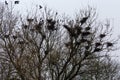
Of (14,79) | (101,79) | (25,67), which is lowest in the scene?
(101,79)

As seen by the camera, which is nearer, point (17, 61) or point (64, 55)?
point (17, 61)

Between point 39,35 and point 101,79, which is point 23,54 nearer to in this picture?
point 39,35

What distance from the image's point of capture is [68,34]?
20.2 m

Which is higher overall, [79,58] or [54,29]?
[54,29]

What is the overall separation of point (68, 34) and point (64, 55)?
131 centimetres

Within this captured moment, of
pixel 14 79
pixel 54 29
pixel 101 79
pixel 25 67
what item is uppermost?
pixel 54 29

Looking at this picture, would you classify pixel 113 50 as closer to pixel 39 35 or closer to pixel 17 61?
pixel 39 35

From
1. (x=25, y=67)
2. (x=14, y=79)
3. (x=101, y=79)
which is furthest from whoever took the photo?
(x=101, y=79)

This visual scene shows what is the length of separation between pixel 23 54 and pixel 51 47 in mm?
2244

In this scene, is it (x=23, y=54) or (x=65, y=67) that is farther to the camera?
(x=65, y=67)

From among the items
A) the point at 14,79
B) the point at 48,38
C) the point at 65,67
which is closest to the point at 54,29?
the point at 48,38

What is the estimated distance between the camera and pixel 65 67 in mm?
19953

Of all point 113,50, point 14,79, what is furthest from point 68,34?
point 14,79

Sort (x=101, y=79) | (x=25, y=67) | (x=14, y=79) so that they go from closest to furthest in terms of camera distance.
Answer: (x=25, y=67) → (x=14, y=79) → (x=101, y=79)
